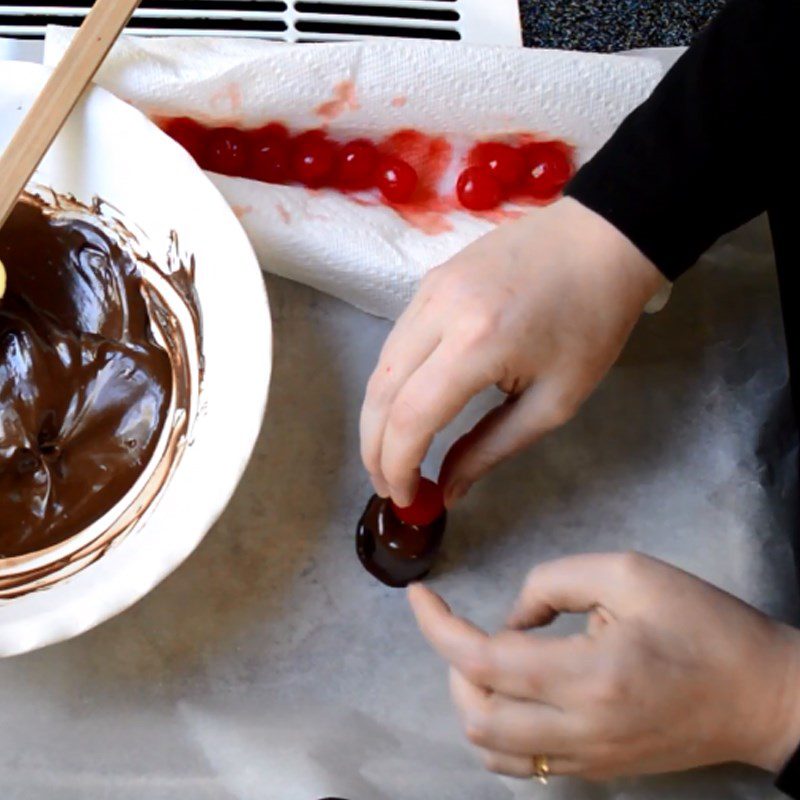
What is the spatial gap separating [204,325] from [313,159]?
0.49 feet

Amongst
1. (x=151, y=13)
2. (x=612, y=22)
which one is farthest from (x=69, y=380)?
(x=612, y=22)

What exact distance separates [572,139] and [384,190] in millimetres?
141

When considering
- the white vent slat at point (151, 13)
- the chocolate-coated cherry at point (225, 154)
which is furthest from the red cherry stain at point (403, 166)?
the white vent slat at point (151, 13)

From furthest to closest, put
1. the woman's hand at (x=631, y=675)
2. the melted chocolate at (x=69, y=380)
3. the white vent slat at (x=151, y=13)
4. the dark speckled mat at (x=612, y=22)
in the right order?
1. the dark speckled mat at (x=612, y=22)
2. the white vent slat at (x=151, y=13)
3. the melted chocolate at (x=69, y=380)
4. the woman's hand at (x=631, y=675)

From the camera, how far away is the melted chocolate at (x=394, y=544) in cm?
65

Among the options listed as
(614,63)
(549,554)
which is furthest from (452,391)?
(614,63)

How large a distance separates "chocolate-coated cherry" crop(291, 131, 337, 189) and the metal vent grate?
0.31 ft

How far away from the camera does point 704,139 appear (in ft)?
2.02

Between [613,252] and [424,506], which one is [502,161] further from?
[424,506]

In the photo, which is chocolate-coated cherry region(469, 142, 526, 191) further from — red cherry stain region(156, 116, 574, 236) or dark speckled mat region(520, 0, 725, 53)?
dark speckled mat region(520, 0, 725, 53)

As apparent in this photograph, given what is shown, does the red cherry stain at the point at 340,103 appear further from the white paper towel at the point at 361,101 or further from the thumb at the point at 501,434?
the thumb at the point at 501,434

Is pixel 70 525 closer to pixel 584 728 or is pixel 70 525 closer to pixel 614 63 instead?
pixel 584 728

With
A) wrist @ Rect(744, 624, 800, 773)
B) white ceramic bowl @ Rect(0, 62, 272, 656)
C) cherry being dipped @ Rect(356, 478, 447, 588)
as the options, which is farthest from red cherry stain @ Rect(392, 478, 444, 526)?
wrist @ Rect(744, 624, 800, 773)

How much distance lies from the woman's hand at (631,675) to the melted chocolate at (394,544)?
0.07 metres
